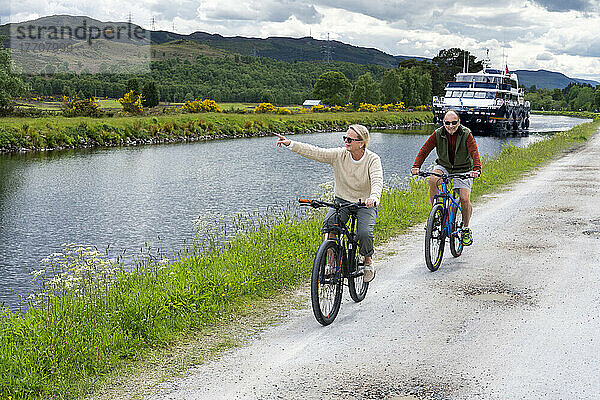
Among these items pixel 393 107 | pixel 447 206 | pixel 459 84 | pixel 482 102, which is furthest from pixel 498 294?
pixel 393 107

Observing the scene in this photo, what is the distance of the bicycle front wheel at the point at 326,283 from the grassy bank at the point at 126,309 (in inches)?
44.0

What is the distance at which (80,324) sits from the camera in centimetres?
631

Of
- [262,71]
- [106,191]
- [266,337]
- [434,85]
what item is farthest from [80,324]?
[262,71]

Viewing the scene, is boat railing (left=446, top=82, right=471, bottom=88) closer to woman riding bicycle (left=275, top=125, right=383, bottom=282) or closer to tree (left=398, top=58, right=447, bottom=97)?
woman riding bicycle (left=275, top=125, right=383, bottom=282)

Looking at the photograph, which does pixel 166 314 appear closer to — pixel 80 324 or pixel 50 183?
pixel 80 324

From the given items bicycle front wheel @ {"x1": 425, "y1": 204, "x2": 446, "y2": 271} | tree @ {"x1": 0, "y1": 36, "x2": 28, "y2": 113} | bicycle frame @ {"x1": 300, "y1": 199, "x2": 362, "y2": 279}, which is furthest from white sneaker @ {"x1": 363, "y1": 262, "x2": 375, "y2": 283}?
tree @ {"x1": 0, "y1": 36, "x2": 28, "y2": 113}

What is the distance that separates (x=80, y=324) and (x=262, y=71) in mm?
177881

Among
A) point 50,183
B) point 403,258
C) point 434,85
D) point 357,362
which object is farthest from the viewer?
point 434,85

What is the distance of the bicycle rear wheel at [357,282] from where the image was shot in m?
7.13

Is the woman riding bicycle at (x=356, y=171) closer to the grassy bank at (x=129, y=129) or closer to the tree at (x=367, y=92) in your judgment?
the grassy bank at (x=129, y=129)

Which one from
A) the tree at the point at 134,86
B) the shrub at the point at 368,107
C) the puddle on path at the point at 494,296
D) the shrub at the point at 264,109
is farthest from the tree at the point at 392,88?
the puddle on path at the point at 494,296

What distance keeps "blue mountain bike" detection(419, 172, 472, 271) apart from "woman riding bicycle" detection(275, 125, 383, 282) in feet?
6.15

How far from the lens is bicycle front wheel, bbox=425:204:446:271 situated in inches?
346

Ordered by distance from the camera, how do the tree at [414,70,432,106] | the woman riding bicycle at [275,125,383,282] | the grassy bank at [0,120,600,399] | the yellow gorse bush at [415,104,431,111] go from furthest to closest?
the tree at [414,70,432,106] → the yellow gorse bush at [415,104,431,111] → the woman riding bicycle at [275,125,383,282] → the grassy bank at [0,120,600,399]
